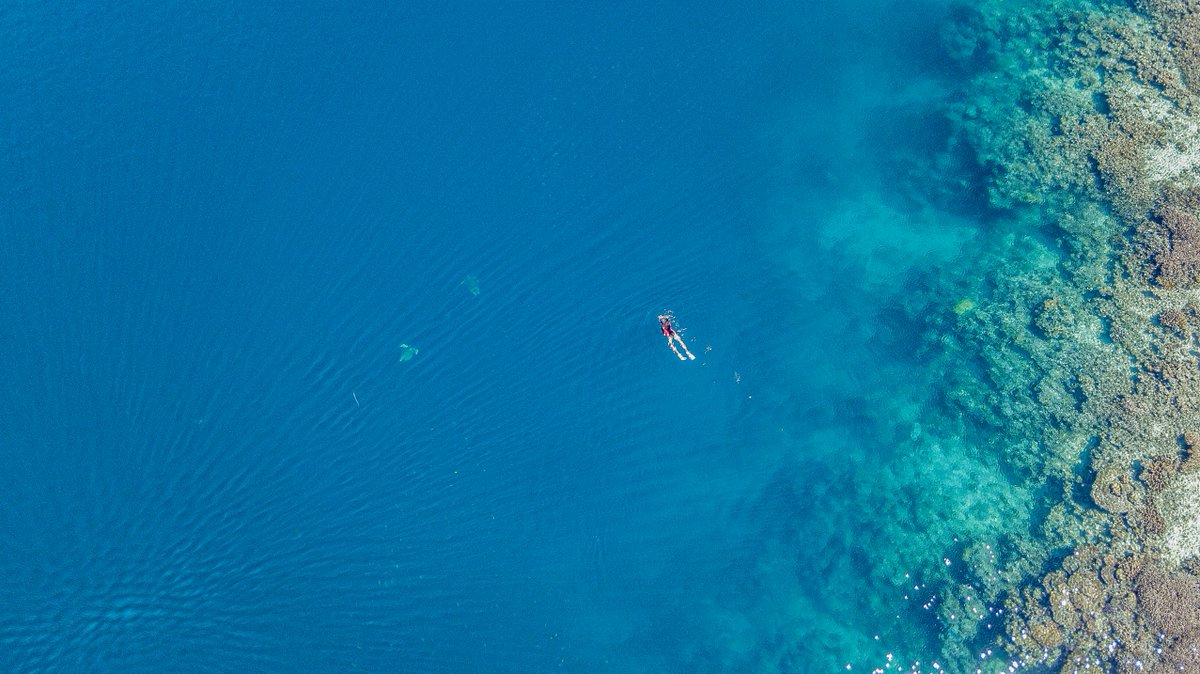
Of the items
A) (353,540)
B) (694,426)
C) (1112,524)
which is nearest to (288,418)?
(353,540)

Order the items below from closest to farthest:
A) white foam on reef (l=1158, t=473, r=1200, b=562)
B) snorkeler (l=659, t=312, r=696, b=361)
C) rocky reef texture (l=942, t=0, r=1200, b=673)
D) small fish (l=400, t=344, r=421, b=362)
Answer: rocky reef texture (l=942, t=0, r=1200, b=673), white foam on reef (l=1158, t=473, r=1200, b=562), small fish (l=400, t=344, r=421, b=362), snorkeler (l=659, t=312, r=696, b=361)

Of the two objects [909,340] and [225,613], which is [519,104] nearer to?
[909,340]

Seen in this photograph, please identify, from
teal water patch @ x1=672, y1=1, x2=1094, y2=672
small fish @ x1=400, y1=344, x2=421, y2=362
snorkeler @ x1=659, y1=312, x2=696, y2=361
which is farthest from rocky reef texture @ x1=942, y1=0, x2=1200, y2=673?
small fish @ x1=400, y1=344, x2=421, y2=362

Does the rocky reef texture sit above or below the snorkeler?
below

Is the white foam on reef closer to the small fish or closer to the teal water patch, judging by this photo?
the teal water patch

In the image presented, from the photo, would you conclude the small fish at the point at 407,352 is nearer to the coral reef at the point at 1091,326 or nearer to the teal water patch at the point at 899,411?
the teal water patch at the point at 899,411

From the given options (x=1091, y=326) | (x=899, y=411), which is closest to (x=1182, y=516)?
Answer: (x=1091, y=326)

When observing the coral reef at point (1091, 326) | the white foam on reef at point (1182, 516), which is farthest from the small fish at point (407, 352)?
the white foam on reef at point (1182, 516)
